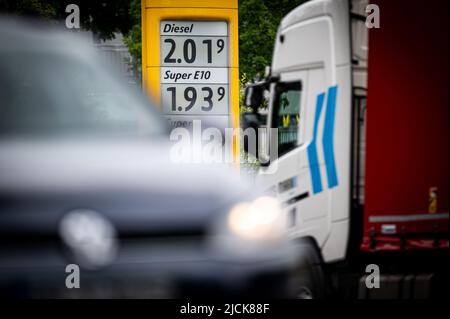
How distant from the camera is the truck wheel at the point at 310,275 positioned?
15.4 feet

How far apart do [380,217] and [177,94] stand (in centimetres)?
224

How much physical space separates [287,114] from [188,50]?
1543 mm

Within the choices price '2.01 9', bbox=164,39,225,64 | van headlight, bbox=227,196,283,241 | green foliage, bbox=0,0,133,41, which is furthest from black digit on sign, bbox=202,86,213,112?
van headlight, bbox=227,196,283,241

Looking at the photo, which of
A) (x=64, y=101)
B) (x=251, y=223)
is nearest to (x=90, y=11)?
(x=64, y=101)

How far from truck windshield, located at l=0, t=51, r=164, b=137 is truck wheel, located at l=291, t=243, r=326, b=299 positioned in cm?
128

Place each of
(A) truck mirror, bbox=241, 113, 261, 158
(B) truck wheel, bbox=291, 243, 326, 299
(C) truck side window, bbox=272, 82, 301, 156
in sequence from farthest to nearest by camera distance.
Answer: (A) truck mirror, bbox=241, 113, 261, 158 → (C) truck side window, bbox=272, 82, 301, 156 → (B) truck wheel, bbox=291, 243, 326, 299

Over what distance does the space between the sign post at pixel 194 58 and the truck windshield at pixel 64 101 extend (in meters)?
2.11

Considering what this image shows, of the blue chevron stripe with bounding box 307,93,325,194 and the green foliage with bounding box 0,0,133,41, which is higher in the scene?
the green foliage with bounding box 0,0,133,41

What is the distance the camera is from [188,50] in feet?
21.5

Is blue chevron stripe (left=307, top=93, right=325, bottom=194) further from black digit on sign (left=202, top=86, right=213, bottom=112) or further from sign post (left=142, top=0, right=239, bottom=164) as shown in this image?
black digit on sign (left=202, top=86, right=213, bottom=112)

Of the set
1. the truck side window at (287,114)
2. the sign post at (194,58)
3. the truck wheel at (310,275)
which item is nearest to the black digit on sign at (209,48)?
the sign post at (194,58)

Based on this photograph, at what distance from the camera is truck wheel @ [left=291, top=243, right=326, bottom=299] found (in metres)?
Result: 4.70

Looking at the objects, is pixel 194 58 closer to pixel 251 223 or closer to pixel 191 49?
pixel 191 49
